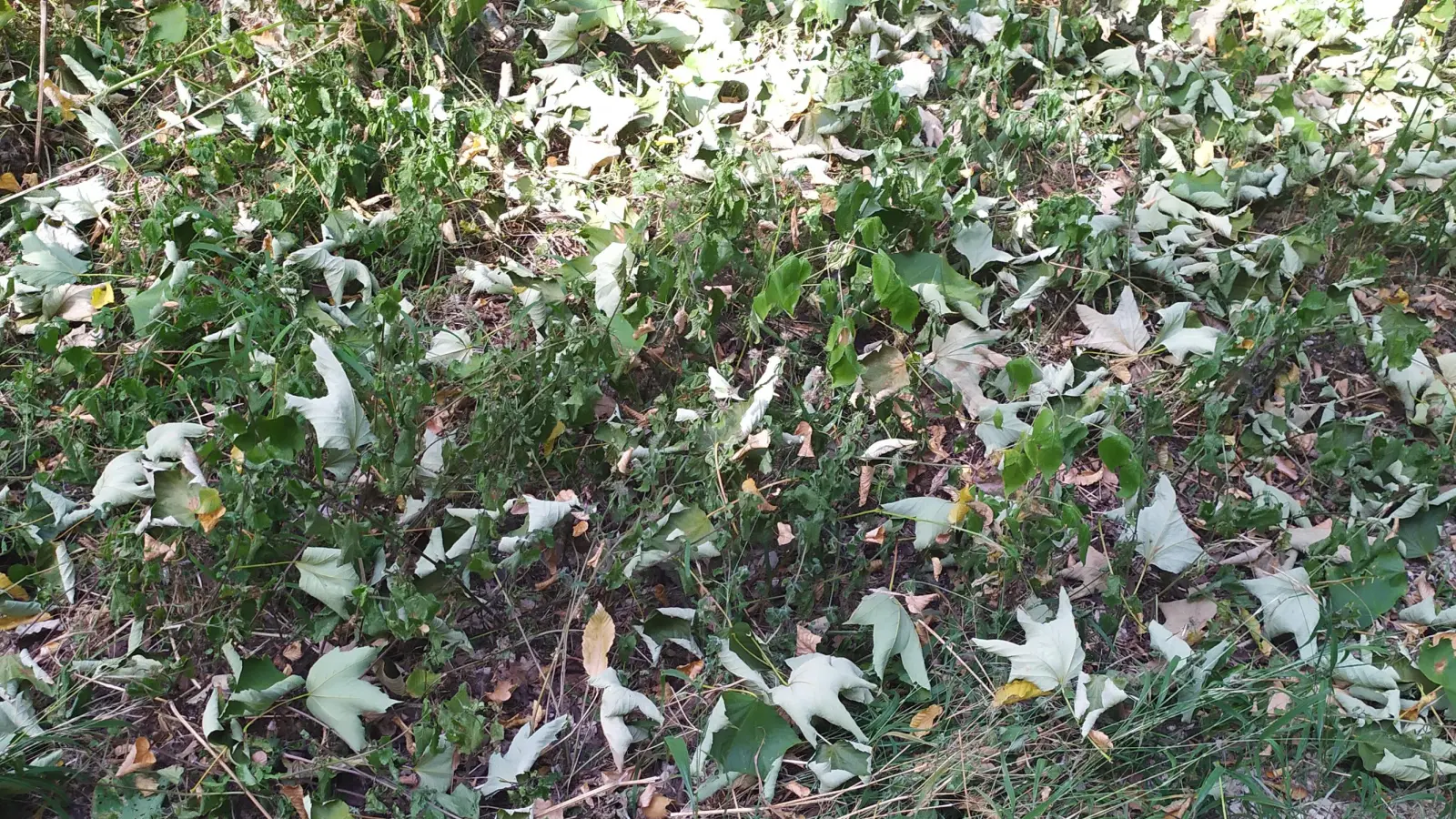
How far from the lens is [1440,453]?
2.07 m

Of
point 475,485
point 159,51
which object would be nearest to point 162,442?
point 475,485

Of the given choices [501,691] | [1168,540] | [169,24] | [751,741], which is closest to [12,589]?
[501,691]

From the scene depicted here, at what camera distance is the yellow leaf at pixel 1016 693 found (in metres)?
1.67

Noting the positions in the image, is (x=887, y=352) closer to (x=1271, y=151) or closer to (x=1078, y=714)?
(x=1078, y=714)

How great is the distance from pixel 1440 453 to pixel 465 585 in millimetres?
1899

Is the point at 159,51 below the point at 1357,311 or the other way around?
the other way around

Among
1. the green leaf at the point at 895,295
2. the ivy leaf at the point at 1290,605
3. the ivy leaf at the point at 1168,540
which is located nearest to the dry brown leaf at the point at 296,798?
the green leaf at the point at 895,295

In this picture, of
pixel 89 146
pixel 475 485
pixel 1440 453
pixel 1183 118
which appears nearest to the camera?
pixel 475 485

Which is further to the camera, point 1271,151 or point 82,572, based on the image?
point 1271,151

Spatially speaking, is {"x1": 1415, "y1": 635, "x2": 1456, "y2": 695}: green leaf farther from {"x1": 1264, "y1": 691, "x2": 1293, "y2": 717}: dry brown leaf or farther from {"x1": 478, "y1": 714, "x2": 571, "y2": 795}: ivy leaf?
{"x1": 478, "y1": 714, "x2": 571, "y2": 795}: ivy leaf

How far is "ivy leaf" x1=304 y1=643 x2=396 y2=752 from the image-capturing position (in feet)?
5.24

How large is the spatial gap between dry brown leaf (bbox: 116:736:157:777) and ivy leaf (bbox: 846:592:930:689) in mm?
1118

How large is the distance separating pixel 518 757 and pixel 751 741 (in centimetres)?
37

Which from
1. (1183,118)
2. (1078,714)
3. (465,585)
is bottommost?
(1078,714)
